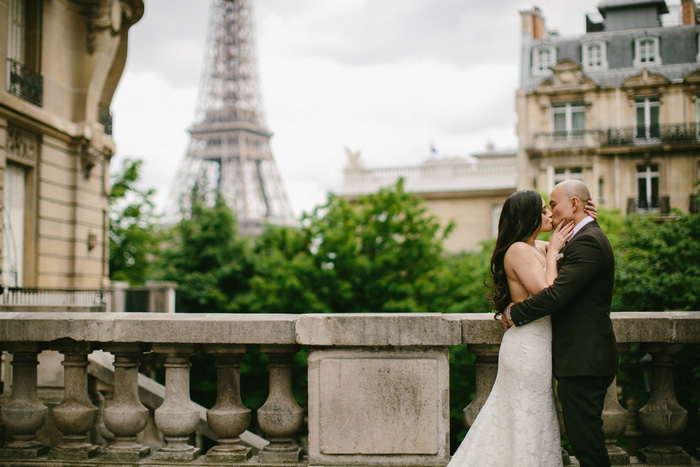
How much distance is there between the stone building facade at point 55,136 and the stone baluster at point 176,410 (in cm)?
990

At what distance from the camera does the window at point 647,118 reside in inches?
1203

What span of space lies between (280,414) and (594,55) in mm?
33303

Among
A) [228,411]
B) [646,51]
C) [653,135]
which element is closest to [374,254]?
[653,135]

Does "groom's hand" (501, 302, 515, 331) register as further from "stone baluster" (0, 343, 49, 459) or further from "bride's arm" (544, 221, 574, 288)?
"stone baluster" (0, 343, 49, 459)

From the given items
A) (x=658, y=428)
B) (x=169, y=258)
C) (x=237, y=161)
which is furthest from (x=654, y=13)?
(x=237, y=161)

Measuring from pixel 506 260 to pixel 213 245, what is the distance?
26342 millimetres

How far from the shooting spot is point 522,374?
12.0 ft

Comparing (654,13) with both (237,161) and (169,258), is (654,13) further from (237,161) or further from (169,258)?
(237,161)

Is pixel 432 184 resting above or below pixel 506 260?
above

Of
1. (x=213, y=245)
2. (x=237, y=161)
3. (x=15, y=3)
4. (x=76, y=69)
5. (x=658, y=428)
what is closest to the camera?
(x=658, y=428)

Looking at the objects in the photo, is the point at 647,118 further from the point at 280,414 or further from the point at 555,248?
the point at 280,414

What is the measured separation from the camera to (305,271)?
75.2ft

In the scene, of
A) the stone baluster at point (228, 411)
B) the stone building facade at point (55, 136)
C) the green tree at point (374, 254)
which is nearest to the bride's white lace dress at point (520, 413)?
the stone baluster at point (228, 411)

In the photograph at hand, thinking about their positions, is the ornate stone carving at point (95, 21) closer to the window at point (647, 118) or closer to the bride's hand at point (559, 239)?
the bride's hand at point (559, 239)
